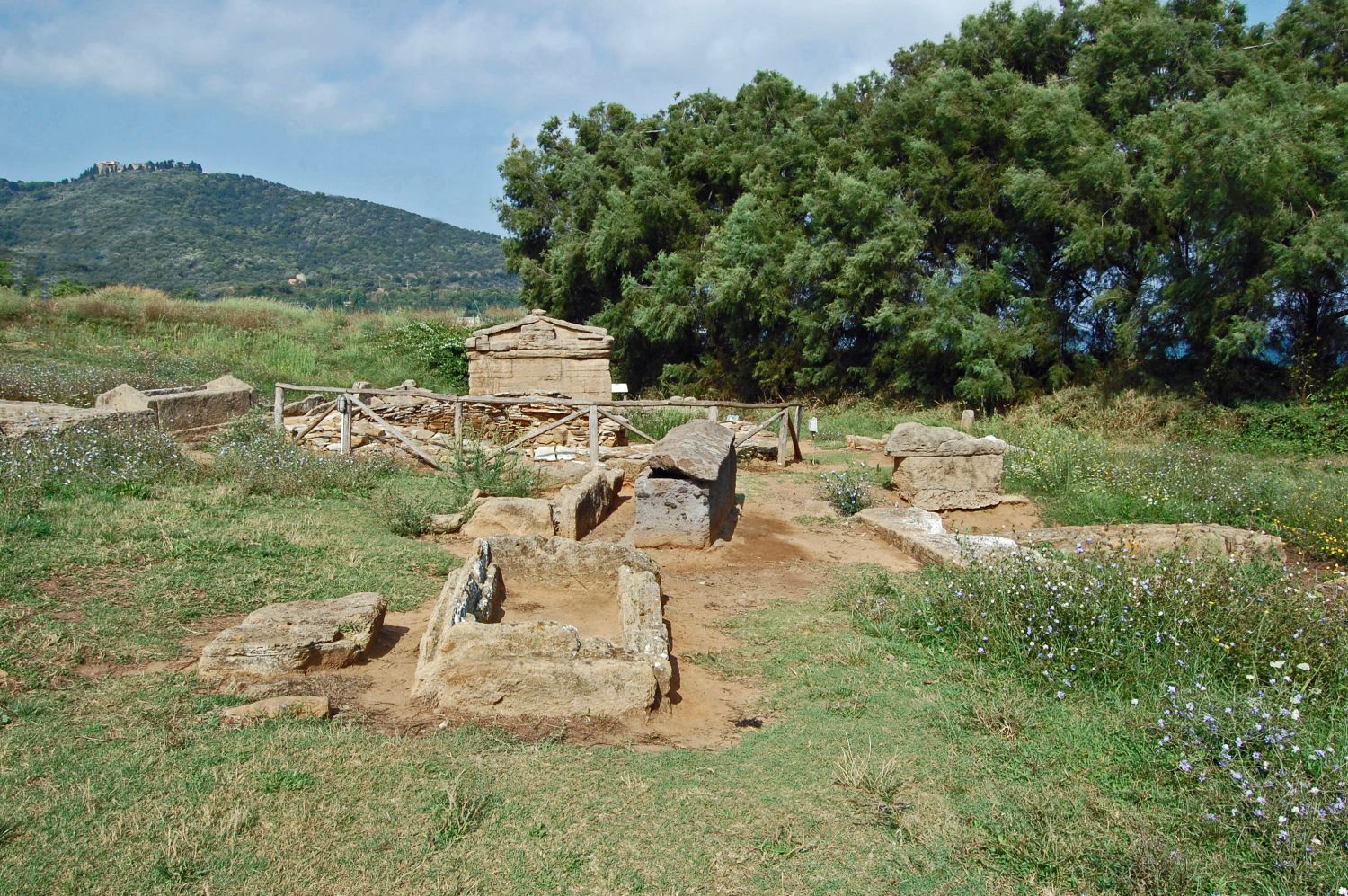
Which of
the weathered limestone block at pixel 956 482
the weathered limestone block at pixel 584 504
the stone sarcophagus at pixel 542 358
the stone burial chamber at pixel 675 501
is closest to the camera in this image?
the stone burial chamber at pixel 675 501

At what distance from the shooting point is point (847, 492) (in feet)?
33.4

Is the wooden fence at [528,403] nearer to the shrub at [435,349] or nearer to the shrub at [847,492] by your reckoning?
the shrub at [847,492]

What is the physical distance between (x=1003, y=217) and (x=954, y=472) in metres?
11.8

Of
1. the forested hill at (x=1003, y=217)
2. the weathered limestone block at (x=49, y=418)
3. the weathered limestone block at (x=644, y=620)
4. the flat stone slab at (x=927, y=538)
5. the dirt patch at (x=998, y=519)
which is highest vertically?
the forested hill at (x=1003, y=217)

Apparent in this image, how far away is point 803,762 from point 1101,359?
1732 centimetres

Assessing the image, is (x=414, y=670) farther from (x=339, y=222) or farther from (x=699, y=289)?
(x=339, y=222)

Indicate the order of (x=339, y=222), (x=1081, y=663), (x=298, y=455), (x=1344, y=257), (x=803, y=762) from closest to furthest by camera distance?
1. (x=803, y=762)
2. (x=1081, y=663)
3. (x=298, y=455)
4. (x=1344, y=257)
5. (x=339, y=222)

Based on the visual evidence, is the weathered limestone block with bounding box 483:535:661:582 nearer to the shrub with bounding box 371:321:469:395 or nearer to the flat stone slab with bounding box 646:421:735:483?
the flat stone slab with bounding box 646:421:735:483

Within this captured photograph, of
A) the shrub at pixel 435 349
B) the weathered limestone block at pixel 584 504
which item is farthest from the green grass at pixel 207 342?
the weathered limestone block at pixel 584 504

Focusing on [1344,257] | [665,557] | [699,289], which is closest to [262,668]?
[665,557]

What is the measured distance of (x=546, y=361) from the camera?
682 inches

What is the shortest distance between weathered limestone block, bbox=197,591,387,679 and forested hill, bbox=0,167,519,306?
50.1 meters

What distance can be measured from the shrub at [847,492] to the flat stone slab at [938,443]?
67cm

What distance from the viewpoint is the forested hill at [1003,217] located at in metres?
15.0
